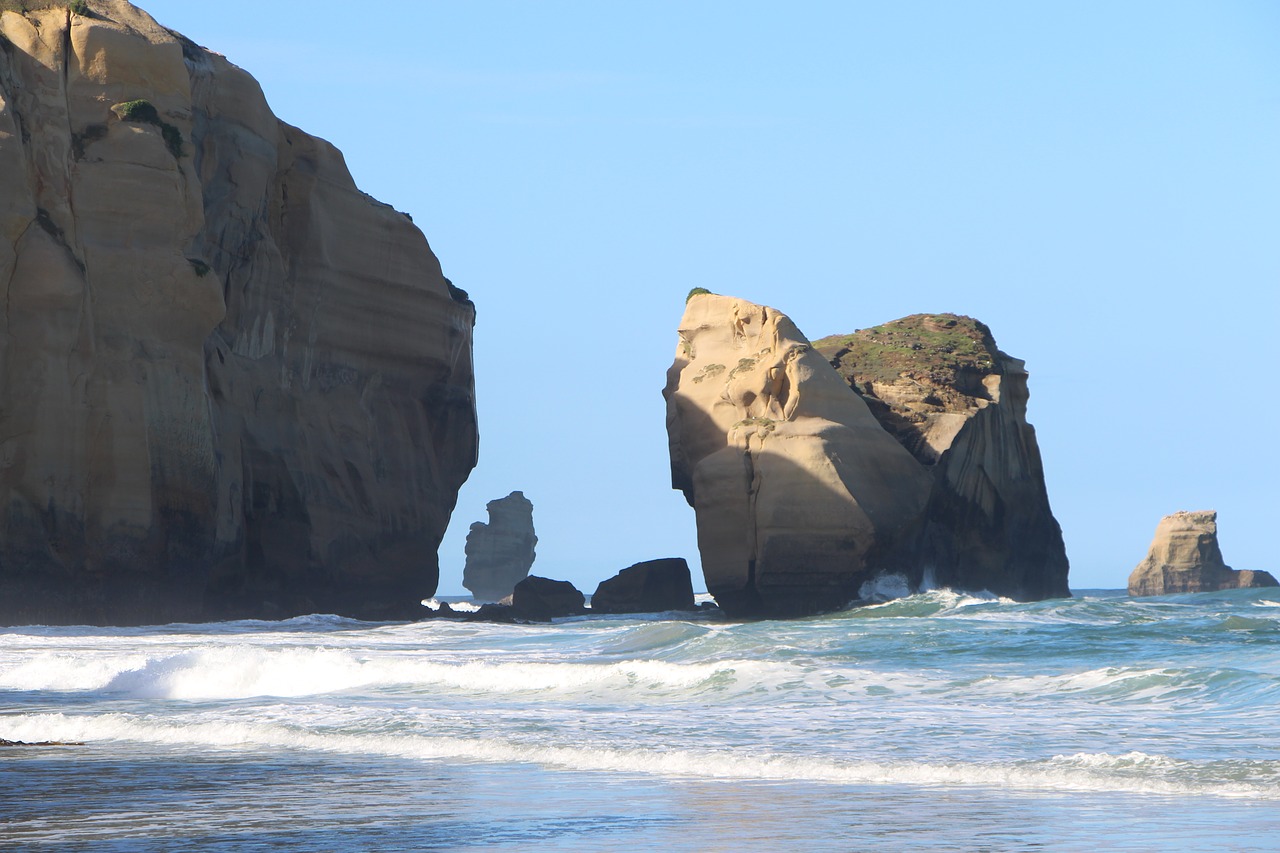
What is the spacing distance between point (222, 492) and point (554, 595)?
1347 cm

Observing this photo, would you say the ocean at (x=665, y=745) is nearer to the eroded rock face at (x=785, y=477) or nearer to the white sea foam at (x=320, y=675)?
the white sea foam at (x=320, y=675)

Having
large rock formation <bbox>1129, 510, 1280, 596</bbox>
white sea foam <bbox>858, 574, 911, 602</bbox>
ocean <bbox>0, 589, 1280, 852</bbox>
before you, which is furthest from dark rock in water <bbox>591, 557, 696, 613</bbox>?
large rock formation <bbox>1129, 510, 1280, 596</bbox>

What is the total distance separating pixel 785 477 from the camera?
43625 mm

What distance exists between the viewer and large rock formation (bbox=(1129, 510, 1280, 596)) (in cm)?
10169

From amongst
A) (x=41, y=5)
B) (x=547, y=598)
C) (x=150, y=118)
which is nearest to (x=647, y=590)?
(x=547, y=598)

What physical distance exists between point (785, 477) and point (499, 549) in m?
72.3

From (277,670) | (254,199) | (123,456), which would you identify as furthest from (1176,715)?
(254,199)

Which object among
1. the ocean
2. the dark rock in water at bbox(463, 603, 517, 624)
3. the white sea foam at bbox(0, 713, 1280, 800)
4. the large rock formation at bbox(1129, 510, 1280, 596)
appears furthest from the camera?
the large rock formation at bbox(1129, 510, 1280, 596)

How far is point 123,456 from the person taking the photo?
36469 millimetres

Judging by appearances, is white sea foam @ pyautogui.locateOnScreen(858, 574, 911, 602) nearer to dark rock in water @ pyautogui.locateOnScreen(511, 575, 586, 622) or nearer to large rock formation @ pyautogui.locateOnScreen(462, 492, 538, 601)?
dark rock in water @ pyautogui.locateOnScreen(511, 575, 586, 622)

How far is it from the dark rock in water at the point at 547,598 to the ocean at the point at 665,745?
71.1ft

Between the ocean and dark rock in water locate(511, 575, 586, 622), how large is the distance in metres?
21.7

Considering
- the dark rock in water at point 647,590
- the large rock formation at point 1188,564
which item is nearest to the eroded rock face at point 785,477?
the dark rock in water at point 647,590

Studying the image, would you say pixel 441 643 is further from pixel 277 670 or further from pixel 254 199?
pixel 254 199
